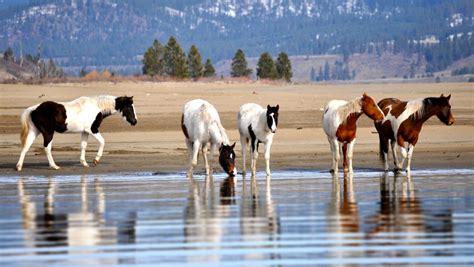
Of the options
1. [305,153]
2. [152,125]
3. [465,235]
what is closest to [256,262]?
[465,235]

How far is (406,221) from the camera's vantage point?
16719 millimetres

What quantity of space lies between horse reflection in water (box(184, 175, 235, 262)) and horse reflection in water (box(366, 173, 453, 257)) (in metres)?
1.61

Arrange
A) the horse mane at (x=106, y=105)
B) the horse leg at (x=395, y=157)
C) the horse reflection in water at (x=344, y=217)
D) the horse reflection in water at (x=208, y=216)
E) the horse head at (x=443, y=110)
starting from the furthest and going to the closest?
the horse mane at (x=106, y=105) → the horse head at (x=443, y=110) → the horse leg at (x=395, y=157) → the horse reflection in water at (x=208, y=216) → the horse reflection in water at (x=344, y=217)

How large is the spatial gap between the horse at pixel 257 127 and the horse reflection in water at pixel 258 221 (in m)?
3.53

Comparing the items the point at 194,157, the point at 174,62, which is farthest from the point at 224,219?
the point at 174,62

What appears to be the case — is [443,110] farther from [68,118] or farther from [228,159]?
[68,118]

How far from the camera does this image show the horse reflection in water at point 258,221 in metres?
15.1

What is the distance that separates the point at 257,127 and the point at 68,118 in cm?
457

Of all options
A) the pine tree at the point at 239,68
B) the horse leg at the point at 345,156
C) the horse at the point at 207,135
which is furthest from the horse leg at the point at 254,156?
the pine tree at the point at 239,68

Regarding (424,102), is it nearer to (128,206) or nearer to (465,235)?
(128,206)

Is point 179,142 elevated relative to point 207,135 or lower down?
lower down

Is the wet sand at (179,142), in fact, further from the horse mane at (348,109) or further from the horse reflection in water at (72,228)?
the horse reflection in water at (72,228)

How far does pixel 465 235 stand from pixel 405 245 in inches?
41.2

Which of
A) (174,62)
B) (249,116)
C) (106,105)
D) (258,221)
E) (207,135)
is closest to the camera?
(258,221)
